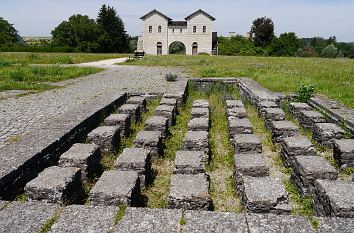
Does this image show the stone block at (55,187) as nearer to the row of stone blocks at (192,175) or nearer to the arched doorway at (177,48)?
the row of stone blocks at (192,175)

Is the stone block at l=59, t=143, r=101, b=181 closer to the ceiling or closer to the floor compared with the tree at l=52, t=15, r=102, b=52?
closer to the floor

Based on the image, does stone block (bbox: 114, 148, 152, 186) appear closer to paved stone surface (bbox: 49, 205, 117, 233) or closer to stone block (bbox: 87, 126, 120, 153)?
stone block (bbox: 87, 126, 120, 153)

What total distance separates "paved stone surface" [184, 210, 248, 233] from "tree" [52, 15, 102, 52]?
6427 centimetres

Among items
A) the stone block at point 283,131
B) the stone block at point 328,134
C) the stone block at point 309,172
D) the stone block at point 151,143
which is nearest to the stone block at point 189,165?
the stone block at point 151,143

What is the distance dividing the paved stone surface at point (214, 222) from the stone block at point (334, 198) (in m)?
0.96

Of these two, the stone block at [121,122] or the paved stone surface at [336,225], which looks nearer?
the paved stone surface at [336,225]

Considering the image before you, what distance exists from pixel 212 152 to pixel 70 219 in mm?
3609

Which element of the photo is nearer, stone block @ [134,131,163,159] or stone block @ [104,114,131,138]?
stone block @ [134,131,163,159]

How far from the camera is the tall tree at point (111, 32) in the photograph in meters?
65.8

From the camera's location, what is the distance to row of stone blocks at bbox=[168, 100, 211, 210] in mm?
3799

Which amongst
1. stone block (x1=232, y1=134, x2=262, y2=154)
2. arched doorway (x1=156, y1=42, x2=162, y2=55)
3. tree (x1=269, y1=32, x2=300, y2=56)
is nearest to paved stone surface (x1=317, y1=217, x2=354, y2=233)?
stone block (x1=232, y1=134, x2=262, y2=154)

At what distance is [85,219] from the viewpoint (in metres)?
3.26

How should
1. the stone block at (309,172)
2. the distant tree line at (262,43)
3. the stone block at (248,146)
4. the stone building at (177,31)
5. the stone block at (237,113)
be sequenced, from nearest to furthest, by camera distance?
1. the stone block at (309,172)
2. the stone block at (248,146)
3. the stone block at (237,113)
4. the stone building at (177,31)
5. the distant tree line at (262,43)

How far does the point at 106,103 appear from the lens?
356 inches
